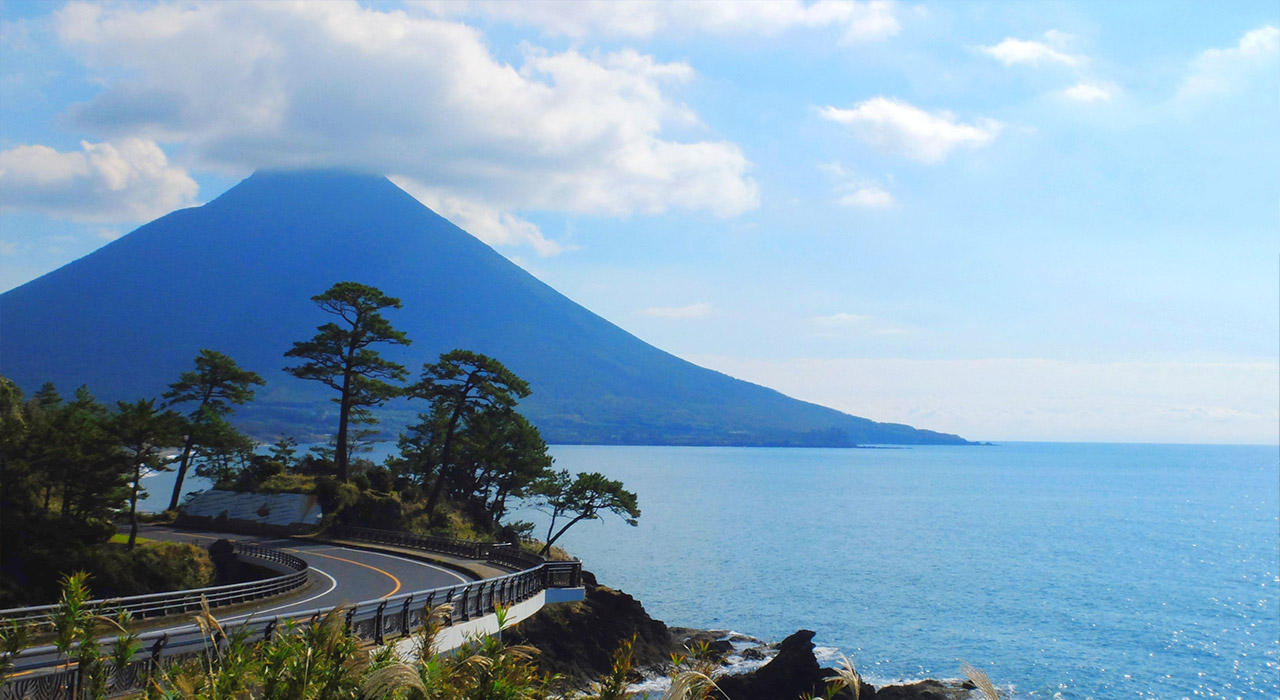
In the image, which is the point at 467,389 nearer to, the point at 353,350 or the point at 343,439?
the point at 353,350

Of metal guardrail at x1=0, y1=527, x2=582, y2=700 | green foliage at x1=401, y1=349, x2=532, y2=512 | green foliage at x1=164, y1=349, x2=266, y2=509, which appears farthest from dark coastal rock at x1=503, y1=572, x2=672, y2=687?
green foliage at x1=164, y1=349, x2=266, y2=509

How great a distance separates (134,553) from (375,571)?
22.4 ft

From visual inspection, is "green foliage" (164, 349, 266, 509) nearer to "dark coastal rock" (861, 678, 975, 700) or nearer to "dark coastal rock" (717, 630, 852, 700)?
"dark coastal rock" (717, 630, 852, 700)

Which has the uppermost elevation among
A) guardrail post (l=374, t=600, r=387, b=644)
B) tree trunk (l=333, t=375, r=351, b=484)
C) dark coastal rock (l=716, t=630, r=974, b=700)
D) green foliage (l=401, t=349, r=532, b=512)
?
green foliage (l=401, t=349, r=532, b=512)

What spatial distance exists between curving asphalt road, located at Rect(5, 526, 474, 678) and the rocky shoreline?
4003mm

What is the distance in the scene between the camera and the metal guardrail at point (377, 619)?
10.5m

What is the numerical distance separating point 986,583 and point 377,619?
5225 centimetres

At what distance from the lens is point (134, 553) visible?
83.8ft

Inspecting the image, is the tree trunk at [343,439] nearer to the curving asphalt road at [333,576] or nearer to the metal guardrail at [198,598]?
the curving asphalt road at [333,576]

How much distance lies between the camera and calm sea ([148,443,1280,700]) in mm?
38094

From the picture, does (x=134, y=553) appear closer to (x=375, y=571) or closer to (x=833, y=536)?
(x=375, y=571)

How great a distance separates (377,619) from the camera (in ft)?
53.7

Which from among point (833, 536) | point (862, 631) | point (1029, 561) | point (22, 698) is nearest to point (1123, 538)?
point (1029, 561)

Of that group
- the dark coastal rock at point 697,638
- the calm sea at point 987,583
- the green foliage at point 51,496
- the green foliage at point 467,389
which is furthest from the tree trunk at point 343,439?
the calm sea at point 987,583
